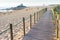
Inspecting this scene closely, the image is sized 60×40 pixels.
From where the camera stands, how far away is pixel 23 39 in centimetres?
1150

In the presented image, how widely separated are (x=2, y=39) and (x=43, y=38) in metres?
→ 2.59

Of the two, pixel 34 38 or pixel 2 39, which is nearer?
→ pixel 34 38

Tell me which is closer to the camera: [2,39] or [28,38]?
[28,38]

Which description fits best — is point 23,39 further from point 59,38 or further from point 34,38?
point 59,38

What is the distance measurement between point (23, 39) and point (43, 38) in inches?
45.4

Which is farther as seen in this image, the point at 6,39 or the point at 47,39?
the point at 6,39

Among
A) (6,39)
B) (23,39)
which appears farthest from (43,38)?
(6,39)

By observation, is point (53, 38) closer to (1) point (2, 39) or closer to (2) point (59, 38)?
(2) point (59, 38)

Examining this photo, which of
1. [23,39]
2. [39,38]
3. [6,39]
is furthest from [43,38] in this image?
[6,39]

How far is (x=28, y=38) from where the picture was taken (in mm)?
11688

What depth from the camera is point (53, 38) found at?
11.8 m

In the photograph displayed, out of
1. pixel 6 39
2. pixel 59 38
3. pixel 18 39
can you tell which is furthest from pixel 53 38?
pixel 6 39

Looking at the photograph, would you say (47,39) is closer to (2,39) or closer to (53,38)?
(53,38)

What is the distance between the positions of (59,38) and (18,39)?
2383 millimetres
